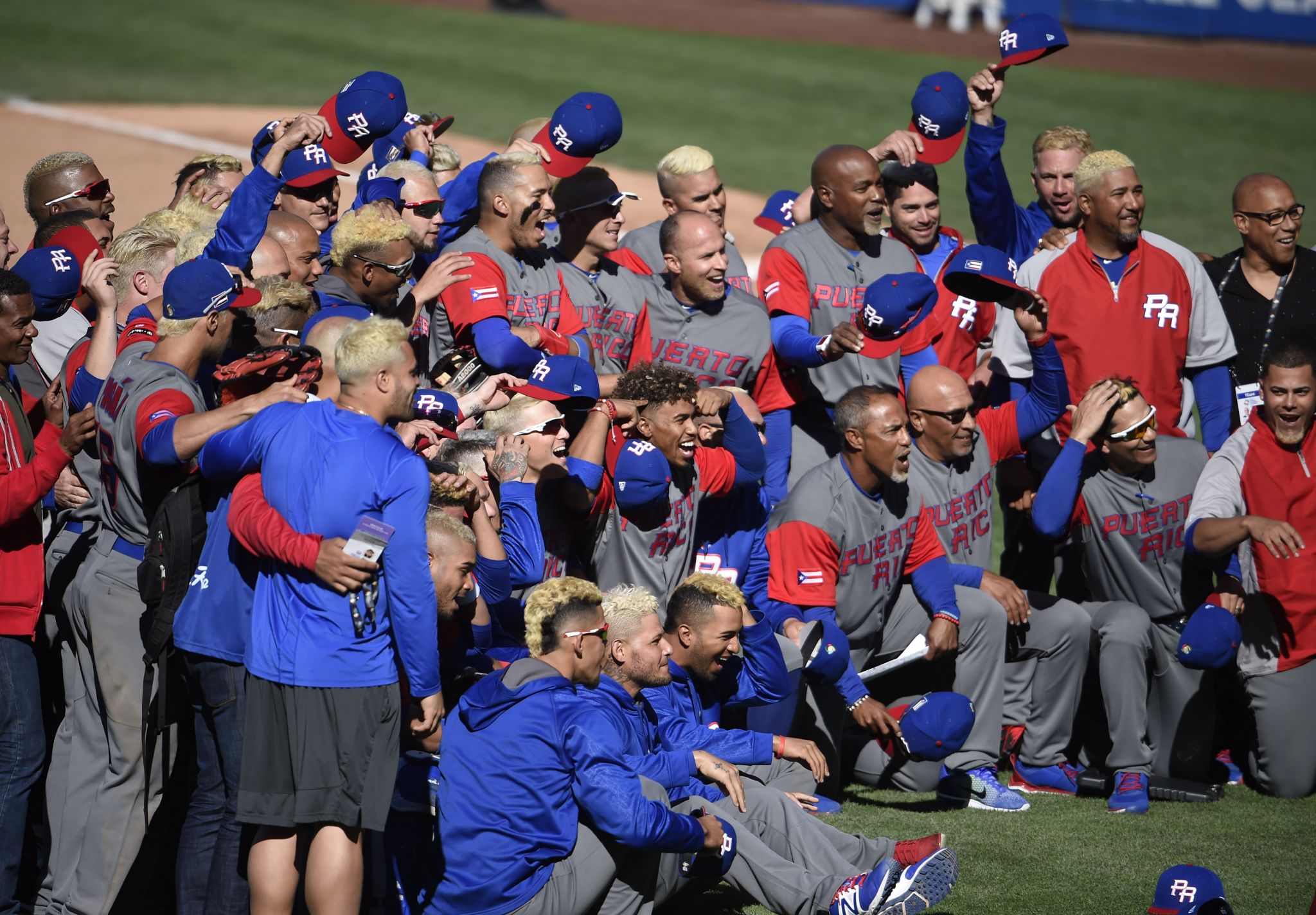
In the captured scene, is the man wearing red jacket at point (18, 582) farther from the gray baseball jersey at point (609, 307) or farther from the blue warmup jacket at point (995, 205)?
the blue warmup jacket at point (995, 205)

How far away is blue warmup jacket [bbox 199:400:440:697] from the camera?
155 inches

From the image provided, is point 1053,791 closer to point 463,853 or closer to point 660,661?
point 660,661

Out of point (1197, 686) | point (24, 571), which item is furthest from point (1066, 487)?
point (24, 571)

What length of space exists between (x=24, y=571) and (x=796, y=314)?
3.41 meters

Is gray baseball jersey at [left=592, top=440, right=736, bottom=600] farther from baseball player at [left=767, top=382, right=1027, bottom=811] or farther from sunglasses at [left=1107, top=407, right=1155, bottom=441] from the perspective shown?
sunglasses at [left=1107, top=407, right=1155, bottom=441]

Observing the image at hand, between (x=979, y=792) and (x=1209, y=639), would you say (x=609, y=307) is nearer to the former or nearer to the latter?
(x=979, y=792)

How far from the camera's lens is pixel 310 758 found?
3912 mm

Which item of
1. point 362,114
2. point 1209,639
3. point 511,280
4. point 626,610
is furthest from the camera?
point 362,114

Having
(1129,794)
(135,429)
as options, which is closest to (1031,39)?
(1129,794)

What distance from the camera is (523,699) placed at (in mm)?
4145

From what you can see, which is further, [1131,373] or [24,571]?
[1131,373]

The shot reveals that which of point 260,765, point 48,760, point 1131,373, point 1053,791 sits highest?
point 1131,373

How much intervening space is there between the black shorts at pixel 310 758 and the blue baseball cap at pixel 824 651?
208 centimetres

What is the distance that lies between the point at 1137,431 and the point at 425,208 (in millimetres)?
3115
